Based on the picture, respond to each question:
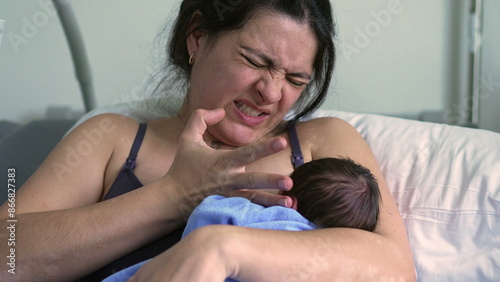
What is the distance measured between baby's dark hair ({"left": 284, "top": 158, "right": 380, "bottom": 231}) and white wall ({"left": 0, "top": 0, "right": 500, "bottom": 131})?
3.34 ft

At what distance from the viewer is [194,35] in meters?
1.60

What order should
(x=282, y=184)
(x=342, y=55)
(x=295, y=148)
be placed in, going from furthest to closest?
(x=342, y=55) → (x=295, y=148) → (x=282, y=184)

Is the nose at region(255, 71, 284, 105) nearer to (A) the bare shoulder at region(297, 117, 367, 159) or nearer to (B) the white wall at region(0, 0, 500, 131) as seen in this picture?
(A) the bare shoulder at region(297, 117, 367, 159)

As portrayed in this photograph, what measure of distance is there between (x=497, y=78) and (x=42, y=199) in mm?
1695

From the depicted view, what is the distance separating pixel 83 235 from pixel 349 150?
68cm

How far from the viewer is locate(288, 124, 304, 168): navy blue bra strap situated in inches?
57.5

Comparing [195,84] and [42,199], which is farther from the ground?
[195,84]

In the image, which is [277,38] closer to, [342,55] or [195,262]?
[195,262]

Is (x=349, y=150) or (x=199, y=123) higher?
(x=199, y=123)

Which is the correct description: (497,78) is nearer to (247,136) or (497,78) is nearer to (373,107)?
(373,107)

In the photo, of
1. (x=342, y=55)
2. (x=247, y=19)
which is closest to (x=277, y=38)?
(x=247, y=19)

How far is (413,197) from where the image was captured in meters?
1.55

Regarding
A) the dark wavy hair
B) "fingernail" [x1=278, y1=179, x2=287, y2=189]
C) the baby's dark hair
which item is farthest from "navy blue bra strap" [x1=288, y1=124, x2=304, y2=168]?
"fingernail" [x1=278, y1=179, x2=287, y2=189]

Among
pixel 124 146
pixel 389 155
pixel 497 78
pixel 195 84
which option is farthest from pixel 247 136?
pixel 497 78
